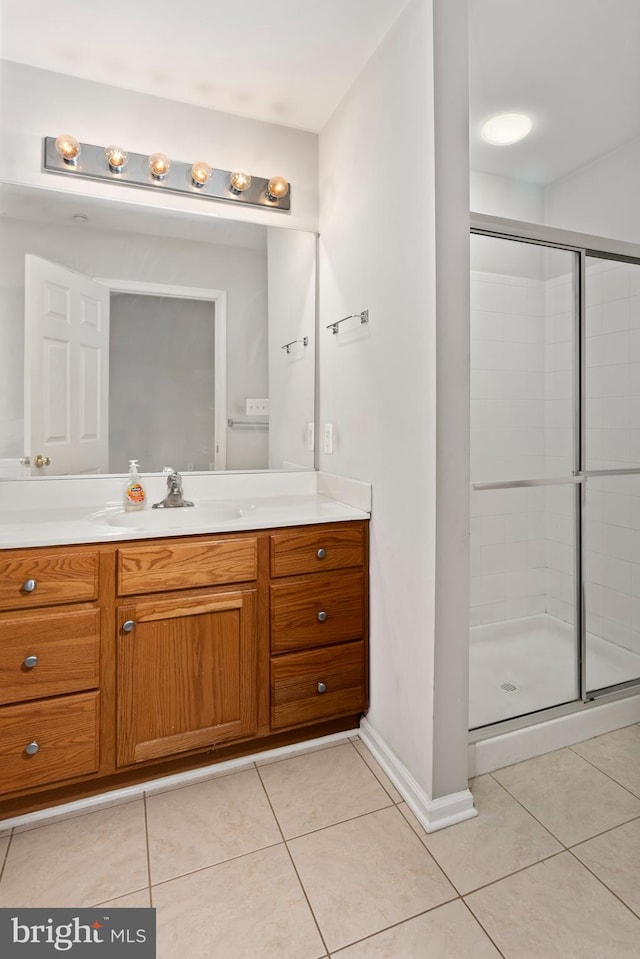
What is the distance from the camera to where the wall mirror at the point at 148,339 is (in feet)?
6.22

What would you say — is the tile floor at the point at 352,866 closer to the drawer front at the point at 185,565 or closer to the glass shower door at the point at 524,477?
the glass shower door at the point at 524,477

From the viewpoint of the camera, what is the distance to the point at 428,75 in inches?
57.7

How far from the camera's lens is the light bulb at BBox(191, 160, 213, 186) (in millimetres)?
2059

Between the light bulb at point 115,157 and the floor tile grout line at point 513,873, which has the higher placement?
the light bulb at point 115,157

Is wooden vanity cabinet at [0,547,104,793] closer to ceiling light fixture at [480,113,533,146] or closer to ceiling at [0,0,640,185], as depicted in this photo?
ceiling at [0,0,640,185]

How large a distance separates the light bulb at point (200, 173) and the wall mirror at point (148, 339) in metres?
0.13

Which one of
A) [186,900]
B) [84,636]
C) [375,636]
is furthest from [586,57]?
[186,900]

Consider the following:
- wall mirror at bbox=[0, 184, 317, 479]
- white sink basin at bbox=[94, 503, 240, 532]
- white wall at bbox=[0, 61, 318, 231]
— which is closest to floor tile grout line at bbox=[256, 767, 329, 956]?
white sink basin at bbox=[94, 503, 240, 532]

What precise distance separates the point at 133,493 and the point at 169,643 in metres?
0.59

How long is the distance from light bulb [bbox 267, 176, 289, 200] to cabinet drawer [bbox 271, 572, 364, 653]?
5.30ft

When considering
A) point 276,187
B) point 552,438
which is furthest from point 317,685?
point 276,187

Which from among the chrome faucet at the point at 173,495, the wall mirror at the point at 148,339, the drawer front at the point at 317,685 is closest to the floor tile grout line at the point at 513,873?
the drawer front at the point at 317,685

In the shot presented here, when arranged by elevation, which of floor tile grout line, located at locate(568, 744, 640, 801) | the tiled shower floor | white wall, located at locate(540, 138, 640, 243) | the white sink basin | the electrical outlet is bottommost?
floor tile grout line, located at locate(568, 744, 640, 801)

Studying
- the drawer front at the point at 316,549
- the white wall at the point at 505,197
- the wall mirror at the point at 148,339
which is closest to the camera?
the drawer front at the point at 316,549
